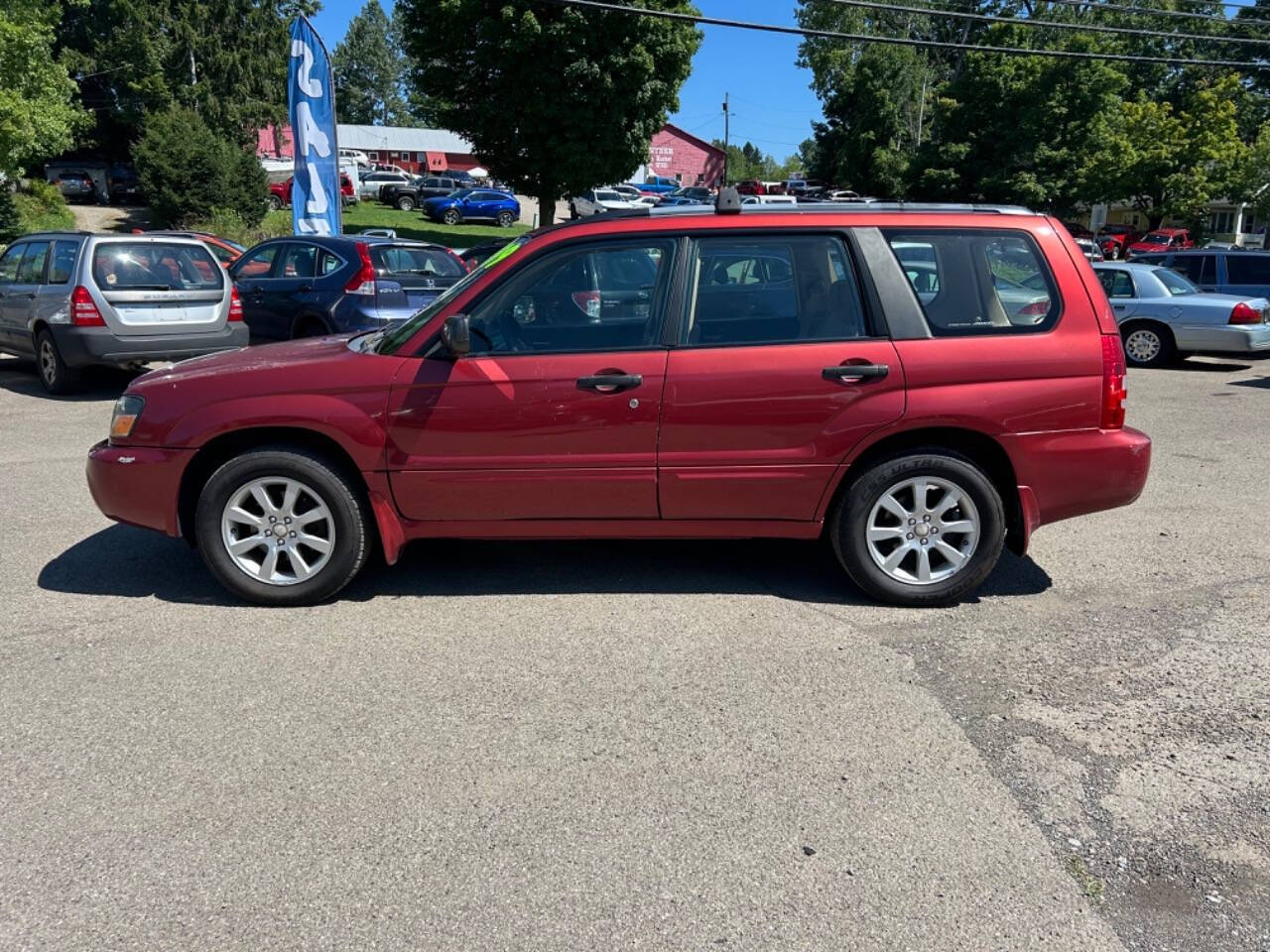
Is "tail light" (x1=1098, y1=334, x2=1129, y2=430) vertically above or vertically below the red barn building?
below

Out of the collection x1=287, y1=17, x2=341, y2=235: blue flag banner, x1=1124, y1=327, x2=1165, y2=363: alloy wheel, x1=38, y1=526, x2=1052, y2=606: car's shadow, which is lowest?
x1=38, y1=526, x2=1052, y2=606: car's shadow

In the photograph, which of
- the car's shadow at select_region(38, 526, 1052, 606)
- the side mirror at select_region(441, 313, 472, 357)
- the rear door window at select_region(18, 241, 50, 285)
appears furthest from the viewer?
the rear door window at select_region(18, 241, 50, 285)

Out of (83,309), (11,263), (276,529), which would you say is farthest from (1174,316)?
(11,263)

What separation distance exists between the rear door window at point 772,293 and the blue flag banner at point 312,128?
1539 cm

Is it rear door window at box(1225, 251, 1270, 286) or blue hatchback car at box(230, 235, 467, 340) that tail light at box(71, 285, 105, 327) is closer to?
blue hatchback car at box(230, 235, 467, 340)

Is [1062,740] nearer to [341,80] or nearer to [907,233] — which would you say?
[907,233]

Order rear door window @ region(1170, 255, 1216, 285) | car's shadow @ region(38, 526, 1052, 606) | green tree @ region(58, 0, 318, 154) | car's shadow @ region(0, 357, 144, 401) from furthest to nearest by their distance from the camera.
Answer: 1. green tree @ region(58, 0, 318, 154)
2. rear door window @ region(1170, 255, 1216, 285)
3. car's shadow @ region(0, 357, 144, 401)
4. car's shadow @ region(38, 526, 1052, 606)

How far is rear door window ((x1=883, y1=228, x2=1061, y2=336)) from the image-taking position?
4891 mm

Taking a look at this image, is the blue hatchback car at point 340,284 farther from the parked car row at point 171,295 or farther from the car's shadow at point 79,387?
the car's shadow at point 79,387

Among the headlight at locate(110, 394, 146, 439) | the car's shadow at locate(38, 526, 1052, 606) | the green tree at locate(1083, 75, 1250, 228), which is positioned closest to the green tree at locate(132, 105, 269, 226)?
the green tree at locate(1083, 75, 1250, 228)

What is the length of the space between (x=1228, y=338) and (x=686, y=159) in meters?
78.6

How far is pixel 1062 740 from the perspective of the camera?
373cm

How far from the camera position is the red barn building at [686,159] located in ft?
279

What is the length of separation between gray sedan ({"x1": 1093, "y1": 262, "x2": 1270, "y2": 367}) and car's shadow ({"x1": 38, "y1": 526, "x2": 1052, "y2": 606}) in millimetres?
9798
